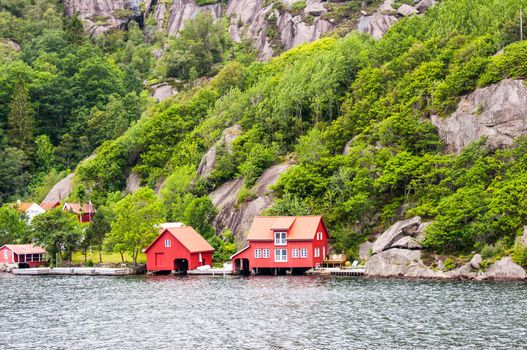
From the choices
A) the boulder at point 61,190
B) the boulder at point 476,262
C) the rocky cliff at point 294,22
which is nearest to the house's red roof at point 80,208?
the boulder at point 61,190

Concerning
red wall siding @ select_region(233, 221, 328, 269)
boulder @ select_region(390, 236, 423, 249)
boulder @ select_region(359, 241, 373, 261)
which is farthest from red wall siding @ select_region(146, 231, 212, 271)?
boulder @ select_region(390, 236, 423, 249)

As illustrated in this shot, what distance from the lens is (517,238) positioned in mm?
86062

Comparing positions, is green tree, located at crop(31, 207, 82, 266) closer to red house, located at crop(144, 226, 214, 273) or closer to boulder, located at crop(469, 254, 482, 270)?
red house, located at crop(144, 226, 214, 273)

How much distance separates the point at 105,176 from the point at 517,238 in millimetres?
75759

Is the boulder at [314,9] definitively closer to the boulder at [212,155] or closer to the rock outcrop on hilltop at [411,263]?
the boulder at [212,155]

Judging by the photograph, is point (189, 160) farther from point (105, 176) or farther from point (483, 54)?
point (483, 54)

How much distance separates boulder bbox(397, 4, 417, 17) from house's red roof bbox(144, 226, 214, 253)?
235 ft

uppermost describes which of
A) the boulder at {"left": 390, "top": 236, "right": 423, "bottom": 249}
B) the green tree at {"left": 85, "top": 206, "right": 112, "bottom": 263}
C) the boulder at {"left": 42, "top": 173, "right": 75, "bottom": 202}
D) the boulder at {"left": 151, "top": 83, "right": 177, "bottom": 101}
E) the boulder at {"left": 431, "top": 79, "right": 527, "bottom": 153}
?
the boulder at {"left": 151, "top": 83, "right": 177, "bottom": 101}

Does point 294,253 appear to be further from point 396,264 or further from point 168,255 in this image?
point 168,255

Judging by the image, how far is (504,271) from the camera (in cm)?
8381

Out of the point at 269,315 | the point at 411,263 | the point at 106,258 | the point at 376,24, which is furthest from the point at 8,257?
the point at 376,24

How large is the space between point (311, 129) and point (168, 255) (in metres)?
33.5

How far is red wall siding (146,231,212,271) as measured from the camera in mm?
104438

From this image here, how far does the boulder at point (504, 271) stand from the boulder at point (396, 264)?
22.8ft
